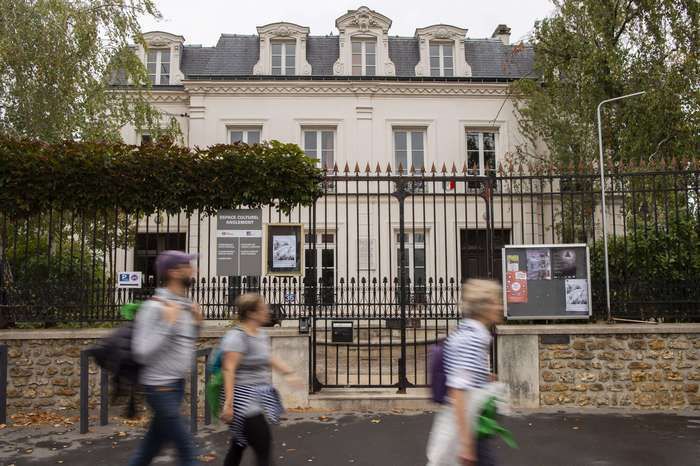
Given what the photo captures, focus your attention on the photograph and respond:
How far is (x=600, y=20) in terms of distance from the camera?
15633 mm

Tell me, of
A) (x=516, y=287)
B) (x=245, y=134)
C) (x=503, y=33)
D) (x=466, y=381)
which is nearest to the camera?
(x=466, y=381)

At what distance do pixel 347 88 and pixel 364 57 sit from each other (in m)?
1.78

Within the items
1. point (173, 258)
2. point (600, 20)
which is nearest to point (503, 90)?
point (600, 20)

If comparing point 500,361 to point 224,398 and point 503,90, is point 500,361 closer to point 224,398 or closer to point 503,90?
point 224,398

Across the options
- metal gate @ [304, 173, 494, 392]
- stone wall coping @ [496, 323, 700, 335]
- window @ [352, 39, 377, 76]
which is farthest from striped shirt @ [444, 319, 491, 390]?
window @ [352, 39, 377, 76]

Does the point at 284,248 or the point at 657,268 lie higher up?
the point at 284,248

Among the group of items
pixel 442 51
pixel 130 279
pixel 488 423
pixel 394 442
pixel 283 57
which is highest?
pixel 442 51

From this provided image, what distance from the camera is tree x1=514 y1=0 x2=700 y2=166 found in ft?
48.7

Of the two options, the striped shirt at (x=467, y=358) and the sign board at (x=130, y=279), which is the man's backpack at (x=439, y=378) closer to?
the striped shirt at (x=467, y=358)

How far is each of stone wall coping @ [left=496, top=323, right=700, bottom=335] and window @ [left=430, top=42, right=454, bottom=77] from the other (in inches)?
579

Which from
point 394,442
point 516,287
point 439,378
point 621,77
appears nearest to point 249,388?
point 439,378

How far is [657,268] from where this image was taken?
824cm

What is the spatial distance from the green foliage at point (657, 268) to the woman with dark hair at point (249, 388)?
5828mm

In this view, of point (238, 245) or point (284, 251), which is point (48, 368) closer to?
point (238, 245)
